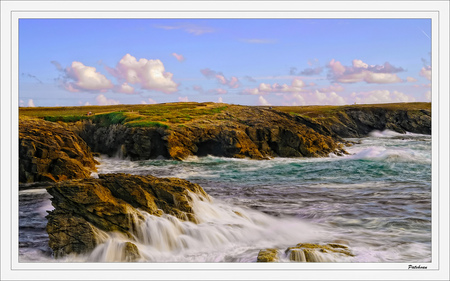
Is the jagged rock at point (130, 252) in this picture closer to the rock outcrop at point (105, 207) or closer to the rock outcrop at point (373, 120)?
the rock outcrop at point (105, 207)

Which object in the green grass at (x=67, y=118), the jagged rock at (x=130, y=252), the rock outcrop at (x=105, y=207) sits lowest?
the jagged rock at (x=130, y=252)

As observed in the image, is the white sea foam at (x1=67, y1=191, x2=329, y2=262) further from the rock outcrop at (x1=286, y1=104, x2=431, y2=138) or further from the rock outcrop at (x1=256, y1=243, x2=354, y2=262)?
the rock outcrop at (x1=286, y1=104, x2=431, y2=138)

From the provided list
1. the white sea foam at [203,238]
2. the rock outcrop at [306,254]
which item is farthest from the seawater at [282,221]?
the rock outcrop at [306,254]

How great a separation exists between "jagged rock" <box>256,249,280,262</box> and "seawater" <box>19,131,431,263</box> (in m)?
0.25

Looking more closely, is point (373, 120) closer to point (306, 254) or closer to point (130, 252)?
point (306, 254)

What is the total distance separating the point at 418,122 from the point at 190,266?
63105mm

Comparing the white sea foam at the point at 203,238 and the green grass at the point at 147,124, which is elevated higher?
the green grass at the point at 147,124

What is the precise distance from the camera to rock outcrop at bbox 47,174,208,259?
36.7ft

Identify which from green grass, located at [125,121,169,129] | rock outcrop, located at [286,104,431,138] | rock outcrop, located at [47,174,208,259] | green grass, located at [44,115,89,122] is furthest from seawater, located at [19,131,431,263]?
rock outcrop, located at [286,104,431,138]

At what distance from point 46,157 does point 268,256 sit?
1749 centimetres

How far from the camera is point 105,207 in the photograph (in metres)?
11.9

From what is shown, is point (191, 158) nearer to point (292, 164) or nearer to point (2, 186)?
point (292, 164)

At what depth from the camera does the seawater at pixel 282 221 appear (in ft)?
36.6

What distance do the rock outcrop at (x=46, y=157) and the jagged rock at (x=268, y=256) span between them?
15.7m
